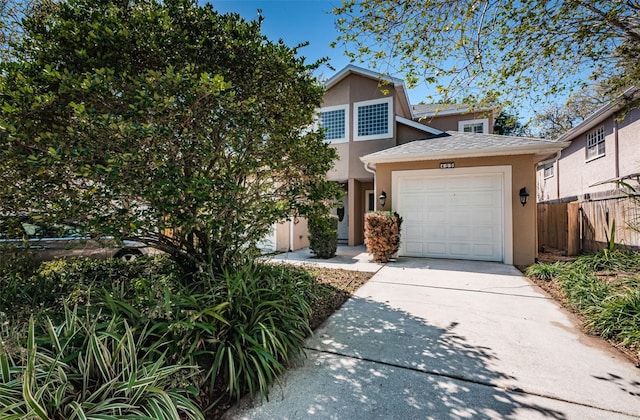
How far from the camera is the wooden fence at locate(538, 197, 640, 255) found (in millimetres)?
6859

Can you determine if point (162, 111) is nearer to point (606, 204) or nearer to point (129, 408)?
point (129, 408)

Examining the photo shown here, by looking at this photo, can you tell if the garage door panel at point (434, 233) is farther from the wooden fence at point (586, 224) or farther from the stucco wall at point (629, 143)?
the stucco wall at point (629, 143)

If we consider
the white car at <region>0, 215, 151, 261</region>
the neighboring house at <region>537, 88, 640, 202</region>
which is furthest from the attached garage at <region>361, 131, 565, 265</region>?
the white car at <region>0, 215, 151, 261</region>

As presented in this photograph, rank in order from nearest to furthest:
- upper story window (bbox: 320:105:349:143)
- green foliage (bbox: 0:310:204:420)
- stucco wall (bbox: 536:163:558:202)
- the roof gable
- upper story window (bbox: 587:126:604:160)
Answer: green foliage (bbox: 0:310:204:420)
the roof gable
upper story window (bbox: 587:126:604:160)
upper story window (bbox: 320:105:349:143)
stucco wall (bbox: 536:163:558:202)

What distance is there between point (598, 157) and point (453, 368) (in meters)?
13.7

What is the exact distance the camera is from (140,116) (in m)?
2.72

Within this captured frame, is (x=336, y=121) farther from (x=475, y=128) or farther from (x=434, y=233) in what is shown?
(x=475, y=128)

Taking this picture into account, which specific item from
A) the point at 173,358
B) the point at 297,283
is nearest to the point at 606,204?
the point at 297,283

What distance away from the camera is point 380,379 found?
2670 millimetres

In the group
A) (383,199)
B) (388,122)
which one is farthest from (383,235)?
(388,122)

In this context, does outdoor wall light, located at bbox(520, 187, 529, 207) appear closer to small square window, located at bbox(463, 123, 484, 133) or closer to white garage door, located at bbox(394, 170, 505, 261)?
white garage door, located at bbox(394, 170, 505, 261)

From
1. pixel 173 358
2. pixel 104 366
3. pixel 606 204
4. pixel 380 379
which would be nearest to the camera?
pixel 104 366

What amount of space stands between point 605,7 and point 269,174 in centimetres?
588

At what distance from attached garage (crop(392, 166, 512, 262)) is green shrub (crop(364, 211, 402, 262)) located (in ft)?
2.82
